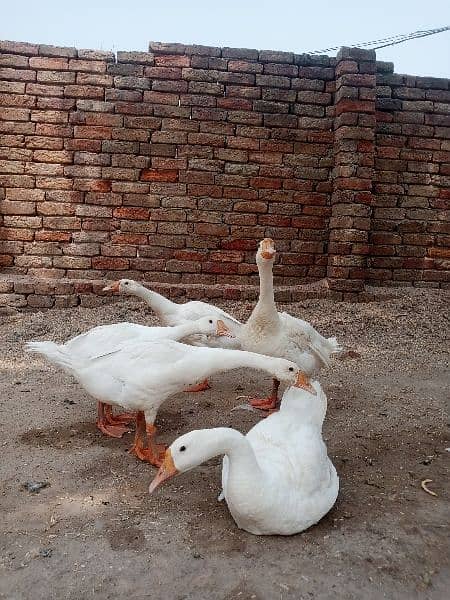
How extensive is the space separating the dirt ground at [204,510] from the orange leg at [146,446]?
53 mm

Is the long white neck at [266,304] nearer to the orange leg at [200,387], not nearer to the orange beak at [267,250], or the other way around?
the orange beak at [267,250]

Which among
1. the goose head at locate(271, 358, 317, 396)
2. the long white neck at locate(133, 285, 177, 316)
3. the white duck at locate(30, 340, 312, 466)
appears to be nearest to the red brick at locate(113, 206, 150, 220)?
the long white neck at locate(133, 285, 177, 316)

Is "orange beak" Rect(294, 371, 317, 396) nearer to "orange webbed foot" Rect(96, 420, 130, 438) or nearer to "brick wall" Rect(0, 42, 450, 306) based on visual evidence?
"orange webbed foot" Rect(96, 420, 130, 438)

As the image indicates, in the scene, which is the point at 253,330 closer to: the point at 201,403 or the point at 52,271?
the point at 201,403

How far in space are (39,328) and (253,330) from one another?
2.78 m

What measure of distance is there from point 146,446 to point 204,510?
30.5 inches

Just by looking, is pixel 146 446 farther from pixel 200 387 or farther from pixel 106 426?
pixel 200 387

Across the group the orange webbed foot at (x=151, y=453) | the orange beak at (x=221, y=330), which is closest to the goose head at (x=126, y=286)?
the orange beak at (x=221, y=330)

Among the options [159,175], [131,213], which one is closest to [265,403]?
[131,213]

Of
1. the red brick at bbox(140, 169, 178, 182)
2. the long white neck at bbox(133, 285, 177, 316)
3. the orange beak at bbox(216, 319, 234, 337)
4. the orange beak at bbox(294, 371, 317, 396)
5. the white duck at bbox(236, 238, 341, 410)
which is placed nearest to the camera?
the orange beak at bbox(294, 371, 317, 396)

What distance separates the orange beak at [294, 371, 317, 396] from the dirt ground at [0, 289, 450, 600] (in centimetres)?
53

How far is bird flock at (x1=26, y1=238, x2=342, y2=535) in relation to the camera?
2299 millimetres

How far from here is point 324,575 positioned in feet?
6.84

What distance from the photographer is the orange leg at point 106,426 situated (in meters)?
3.44
